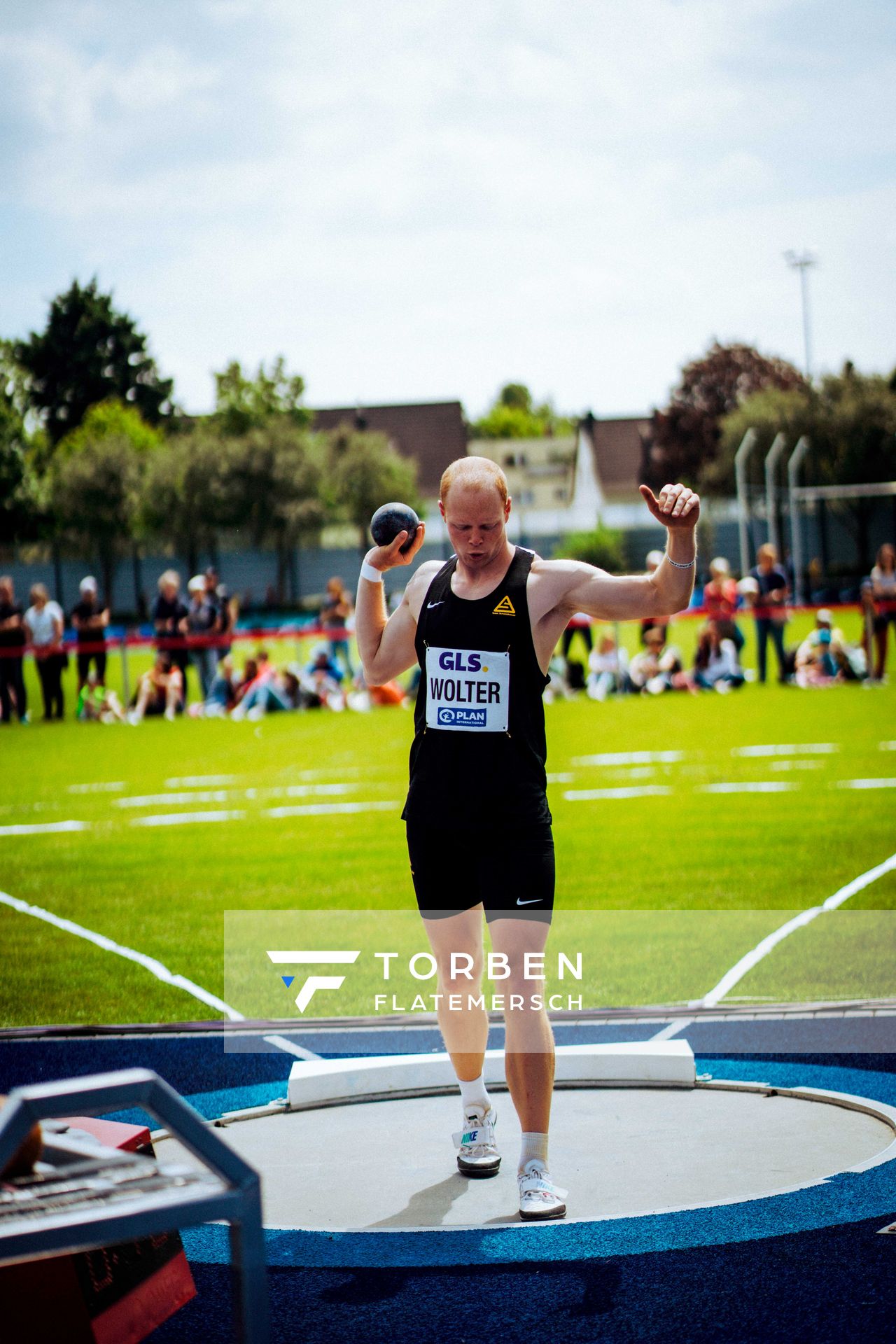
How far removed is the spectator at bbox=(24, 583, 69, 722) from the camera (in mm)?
21016

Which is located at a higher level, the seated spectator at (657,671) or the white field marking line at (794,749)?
the seated spectator at (657,671)

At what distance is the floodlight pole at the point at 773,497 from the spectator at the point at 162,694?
85.3 ft

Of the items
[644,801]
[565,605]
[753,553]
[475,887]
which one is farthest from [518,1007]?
[753,553]

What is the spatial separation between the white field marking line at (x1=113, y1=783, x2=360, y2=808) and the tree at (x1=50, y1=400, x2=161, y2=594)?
40.6 metres

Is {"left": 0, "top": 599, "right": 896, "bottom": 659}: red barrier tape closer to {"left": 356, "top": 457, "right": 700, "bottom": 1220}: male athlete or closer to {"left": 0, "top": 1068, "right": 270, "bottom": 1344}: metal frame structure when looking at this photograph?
{"left": 356, "top": 457, "right": 700, "bottom": 1220}: male athlete

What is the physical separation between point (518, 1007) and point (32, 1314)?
4.97 feet

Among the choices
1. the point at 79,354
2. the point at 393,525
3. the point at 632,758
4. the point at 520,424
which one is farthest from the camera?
the point at 520,424

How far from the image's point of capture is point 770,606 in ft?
67.5

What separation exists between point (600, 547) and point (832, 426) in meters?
11.7

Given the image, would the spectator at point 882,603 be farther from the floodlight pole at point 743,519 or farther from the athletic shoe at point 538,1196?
the floodlight pole at point 743,519

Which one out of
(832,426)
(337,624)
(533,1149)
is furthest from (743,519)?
(533,1149)

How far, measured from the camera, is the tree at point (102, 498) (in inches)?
2103

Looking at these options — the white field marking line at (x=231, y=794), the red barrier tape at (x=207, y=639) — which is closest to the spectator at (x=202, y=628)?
the red barrier tape at (x=207, y=639)

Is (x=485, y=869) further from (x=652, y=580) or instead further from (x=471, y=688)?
(x=652, y=580)
